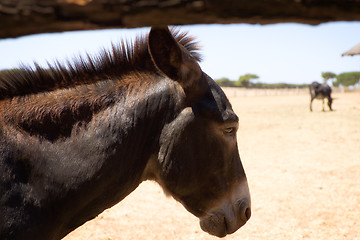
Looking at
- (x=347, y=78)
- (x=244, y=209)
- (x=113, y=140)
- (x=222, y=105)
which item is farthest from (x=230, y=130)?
(x=347, y=78)

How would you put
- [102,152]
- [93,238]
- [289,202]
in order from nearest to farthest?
[102,152] < [93,238] < [289,202]

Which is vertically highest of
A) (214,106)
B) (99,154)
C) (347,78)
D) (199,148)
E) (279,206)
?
(214,106)

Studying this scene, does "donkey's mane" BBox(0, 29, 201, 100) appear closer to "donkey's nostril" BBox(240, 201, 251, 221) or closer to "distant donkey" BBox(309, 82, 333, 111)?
"donkey's nostril" BBox(240, 201, 251, 221)

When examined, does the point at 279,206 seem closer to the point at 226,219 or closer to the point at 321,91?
the point at 226,219

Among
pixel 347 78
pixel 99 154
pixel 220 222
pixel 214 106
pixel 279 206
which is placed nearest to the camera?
pixel 99 154

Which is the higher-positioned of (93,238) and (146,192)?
(93,238)

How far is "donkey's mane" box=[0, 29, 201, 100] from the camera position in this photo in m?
2.10

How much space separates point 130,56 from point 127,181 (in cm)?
90

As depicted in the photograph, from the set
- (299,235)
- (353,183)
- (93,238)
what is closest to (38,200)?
(93,238)

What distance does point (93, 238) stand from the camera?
15.9ft

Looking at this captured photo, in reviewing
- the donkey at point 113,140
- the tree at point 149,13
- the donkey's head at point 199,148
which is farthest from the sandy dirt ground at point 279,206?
the tree at point 149,13

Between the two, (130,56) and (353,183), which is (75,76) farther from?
(353,183)

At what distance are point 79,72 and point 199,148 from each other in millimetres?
961

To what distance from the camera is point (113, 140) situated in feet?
6.76
